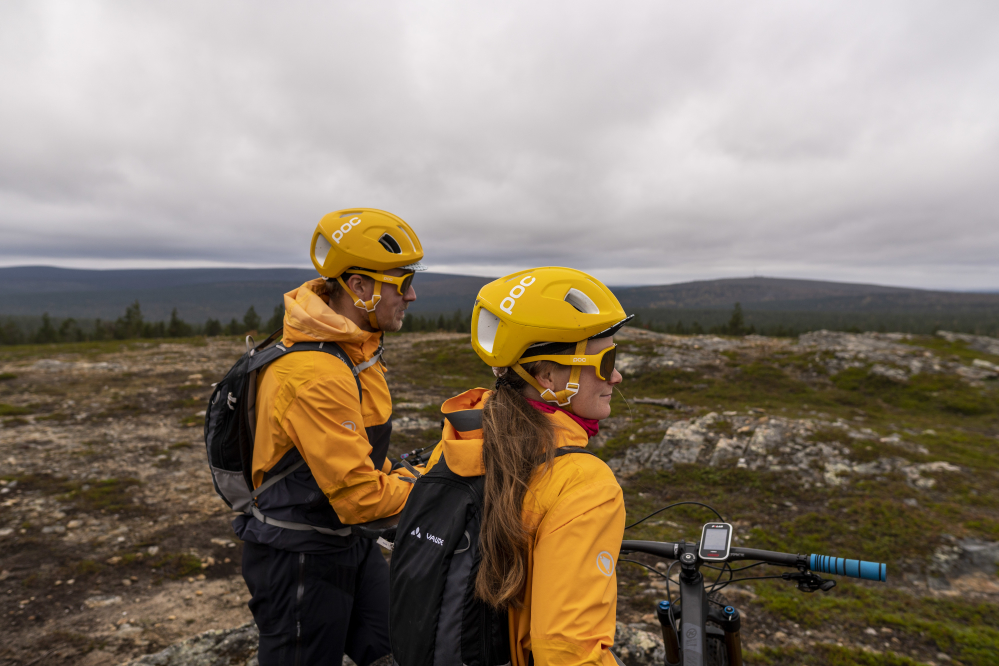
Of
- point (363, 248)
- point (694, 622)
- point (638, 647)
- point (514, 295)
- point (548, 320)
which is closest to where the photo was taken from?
point (548, 320)

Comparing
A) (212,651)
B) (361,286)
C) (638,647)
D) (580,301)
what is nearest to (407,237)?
(361,286)

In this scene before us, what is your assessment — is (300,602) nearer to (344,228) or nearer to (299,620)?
(299,620)

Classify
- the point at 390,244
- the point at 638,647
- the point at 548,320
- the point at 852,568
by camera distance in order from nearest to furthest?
the point at 548,320 < the point at 852,568 < the point at 390,244 < the point at 638,647

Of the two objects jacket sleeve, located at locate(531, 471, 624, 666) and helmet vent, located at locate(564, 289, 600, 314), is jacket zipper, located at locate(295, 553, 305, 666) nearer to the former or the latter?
jacket sleeve, located at locate(531, 471, 624, 666)

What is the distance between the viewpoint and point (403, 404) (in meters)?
17.5

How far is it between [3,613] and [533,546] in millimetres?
8381

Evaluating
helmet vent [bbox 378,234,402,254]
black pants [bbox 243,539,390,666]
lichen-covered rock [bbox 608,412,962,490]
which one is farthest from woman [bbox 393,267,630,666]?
lichen-covered rock [bbox 608,412,962,490]

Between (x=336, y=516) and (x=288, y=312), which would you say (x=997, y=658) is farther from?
(x=288, y=312)

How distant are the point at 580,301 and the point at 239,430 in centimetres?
293

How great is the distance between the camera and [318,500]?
11.8 ft

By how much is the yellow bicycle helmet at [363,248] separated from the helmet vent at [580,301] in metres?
2.12

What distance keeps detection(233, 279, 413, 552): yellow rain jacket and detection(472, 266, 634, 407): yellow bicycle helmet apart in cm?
136

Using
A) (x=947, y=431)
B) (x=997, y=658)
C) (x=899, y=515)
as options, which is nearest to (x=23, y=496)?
(x=997, y=658)

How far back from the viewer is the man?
3.42m
